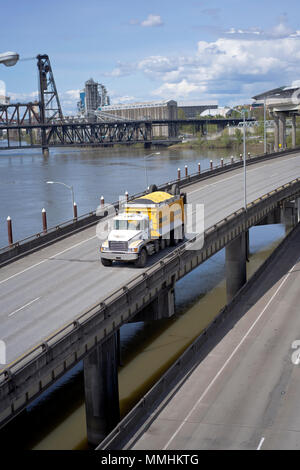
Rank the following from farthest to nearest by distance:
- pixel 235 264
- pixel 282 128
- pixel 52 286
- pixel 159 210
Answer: pixel 282 128 → pixel 235 264 → pixel 159 210 → pixel 52 286

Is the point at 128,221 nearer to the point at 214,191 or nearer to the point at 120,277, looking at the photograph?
the point at 120,277

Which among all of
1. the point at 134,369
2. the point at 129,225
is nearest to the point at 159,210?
the point at 129,225

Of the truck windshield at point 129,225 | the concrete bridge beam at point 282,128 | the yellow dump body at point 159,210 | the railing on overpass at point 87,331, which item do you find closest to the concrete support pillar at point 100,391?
the railing on overpass at point 87,331

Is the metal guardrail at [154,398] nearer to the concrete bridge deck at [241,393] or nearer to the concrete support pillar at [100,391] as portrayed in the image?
the concrete bridge deck at [241,393]

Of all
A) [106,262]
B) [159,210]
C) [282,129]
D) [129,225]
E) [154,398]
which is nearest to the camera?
[154,398]

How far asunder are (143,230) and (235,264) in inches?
609

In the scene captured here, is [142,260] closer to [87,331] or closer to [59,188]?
[87,331]

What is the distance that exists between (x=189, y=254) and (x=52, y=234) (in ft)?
35.4

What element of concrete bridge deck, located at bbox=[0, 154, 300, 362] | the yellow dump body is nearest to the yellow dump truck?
the yellow dump body

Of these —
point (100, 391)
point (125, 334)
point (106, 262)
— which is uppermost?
point (106, 262)

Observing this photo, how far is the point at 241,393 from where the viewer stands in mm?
26578

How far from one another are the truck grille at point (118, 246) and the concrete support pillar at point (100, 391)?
6855 mm

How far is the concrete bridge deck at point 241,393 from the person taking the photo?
22.7m

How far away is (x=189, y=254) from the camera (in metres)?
33.7
